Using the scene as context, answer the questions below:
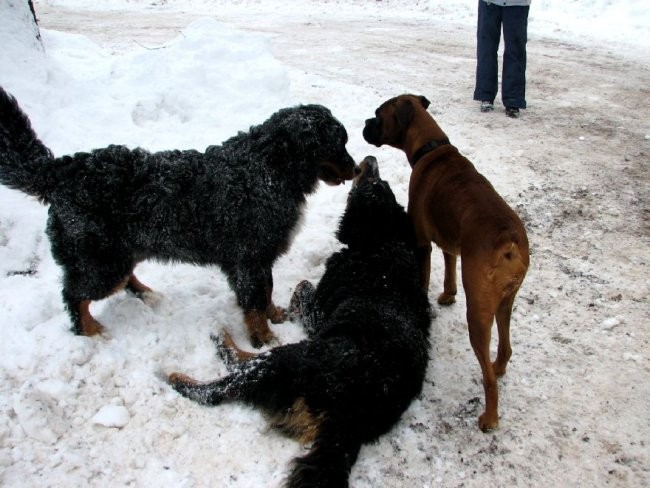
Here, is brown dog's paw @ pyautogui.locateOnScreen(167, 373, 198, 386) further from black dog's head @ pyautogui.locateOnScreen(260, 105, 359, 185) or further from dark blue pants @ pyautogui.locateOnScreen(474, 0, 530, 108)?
dark blue pants @ pyautogui.locateOnScreen(474, 0, 530, 108)

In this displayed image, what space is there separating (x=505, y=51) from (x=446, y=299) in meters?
5.20

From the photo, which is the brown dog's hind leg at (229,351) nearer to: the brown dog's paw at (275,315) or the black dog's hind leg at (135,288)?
the brown dog's paw at (275,315)

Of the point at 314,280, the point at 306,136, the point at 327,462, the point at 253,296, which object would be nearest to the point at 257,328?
the point at 253,296

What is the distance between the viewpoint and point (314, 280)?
4.73 meters

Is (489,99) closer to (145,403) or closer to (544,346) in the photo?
(544,346)

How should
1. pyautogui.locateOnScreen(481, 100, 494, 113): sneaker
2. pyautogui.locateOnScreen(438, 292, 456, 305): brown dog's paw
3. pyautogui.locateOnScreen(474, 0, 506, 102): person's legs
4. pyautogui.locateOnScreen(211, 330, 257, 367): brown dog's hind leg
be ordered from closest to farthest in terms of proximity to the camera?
1. pyautogui.locateOnScreen(211, 330, 257, 367): brown dog's hind leg
2. pyautogui.locateOnScreen(438, 292, 456, 305): brown dog's paw
3. pyautogui.locateOnScreen(474, 0, 506, 102): person's legs
4. pyautogui.locateOnScreen(481, 100, 494, 113): sneaker

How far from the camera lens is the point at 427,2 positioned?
1775 centimetres

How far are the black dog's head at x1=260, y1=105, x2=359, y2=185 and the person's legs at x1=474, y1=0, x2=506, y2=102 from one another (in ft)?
16.2

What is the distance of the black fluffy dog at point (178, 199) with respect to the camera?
139 inches

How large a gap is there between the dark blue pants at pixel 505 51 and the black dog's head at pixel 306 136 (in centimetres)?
496

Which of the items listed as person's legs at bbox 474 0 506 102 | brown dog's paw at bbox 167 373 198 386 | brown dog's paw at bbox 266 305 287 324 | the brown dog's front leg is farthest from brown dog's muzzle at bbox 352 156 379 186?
person's legs at bbox 474 0 506 102

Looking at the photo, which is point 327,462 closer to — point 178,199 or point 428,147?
point 178,199

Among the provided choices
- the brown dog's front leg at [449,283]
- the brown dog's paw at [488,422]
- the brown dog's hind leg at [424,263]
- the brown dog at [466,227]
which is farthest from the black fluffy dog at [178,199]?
the brown dog's paw at [488,422]

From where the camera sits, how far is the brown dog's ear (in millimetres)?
4484
